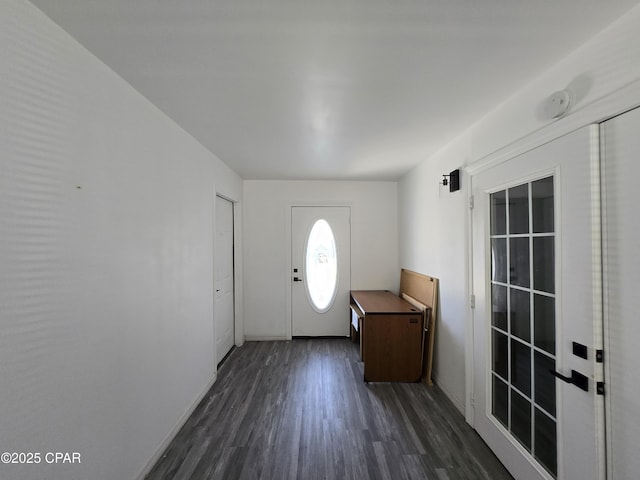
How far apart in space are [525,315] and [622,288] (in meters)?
0.56

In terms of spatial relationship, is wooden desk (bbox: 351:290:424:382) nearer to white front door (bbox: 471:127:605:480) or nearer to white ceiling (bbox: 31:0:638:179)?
white front door (bbox: 471:127:605:480)

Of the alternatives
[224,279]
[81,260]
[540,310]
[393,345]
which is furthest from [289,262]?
[540,310]

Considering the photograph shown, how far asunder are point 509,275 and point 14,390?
7.92 ft

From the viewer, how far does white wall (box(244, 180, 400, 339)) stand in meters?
3.95

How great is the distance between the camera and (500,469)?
173cm

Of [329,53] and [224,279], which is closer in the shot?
[329,53]

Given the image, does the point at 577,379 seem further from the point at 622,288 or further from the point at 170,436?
the point at 170,436

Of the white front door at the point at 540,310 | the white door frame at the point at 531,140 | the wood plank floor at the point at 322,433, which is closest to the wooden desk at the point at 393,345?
the wood plank floor at the point at 322,433

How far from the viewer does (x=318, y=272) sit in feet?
13.2

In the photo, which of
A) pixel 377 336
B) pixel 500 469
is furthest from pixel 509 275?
pixel 377 336

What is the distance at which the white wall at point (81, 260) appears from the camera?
0.98 m

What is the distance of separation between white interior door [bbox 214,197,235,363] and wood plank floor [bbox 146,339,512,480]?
0.48 metres

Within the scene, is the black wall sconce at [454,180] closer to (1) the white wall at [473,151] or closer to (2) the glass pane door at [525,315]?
(1) the white wall at [473,151]

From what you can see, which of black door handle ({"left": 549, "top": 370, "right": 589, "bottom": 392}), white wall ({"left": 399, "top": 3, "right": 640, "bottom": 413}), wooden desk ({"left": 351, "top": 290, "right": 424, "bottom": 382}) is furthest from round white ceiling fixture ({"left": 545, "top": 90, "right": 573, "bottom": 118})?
wooden desk ({"left": 351, "top": 290, "right": 424, "bottom": 382})
